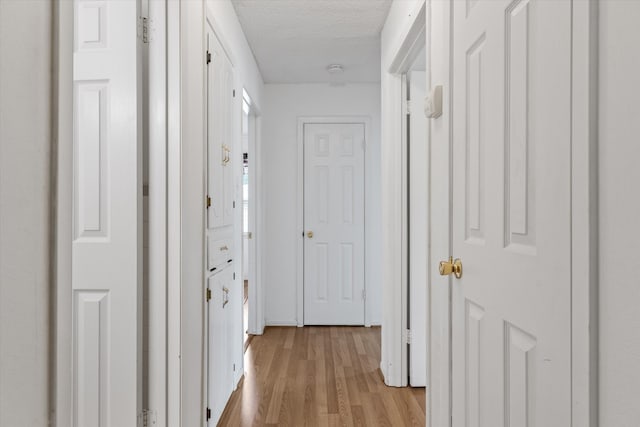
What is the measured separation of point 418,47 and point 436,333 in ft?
5.08

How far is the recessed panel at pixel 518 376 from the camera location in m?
0.97

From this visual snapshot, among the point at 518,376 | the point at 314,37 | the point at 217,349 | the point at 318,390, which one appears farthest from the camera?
the point at 314,37

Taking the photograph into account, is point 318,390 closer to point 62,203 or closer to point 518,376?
point 518,376

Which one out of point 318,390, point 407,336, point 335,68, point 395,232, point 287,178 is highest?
point 335,68

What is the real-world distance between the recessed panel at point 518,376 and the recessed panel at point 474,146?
0.30 metres

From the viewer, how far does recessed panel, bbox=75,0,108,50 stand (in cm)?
171

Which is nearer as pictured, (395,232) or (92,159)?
(92,159)

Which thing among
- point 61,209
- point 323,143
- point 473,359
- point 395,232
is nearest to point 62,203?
point 61,209

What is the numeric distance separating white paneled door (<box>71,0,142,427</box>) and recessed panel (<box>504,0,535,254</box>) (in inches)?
52.2

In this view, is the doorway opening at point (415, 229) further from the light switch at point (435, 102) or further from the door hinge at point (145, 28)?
the door hinge at point (145, 28)

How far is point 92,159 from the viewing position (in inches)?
67.7

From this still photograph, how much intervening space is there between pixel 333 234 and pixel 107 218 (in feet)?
10.0

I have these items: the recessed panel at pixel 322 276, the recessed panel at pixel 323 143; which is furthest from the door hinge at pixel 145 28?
the recessed panel at pixel 322 276

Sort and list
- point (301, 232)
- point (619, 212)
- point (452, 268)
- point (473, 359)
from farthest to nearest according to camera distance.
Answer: point (301, 232)
point (452, 268)
point (473, 359)
point (619, 212)
